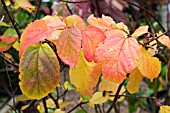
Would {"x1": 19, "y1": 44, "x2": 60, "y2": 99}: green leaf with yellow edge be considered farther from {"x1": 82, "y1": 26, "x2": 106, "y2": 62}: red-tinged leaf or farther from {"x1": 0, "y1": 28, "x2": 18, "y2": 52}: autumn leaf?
{"x1": 0, "y1": 28, "x2": 18, "y2": 52}: autumn leaf

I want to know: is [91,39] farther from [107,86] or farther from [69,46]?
[107,86]

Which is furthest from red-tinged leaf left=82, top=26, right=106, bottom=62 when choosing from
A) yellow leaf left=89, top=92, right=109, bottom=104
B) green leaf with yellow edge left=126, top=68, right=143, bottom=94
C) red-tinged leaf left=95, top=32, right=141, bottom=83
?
yellow leaf left=89, top=92, right=109, bottom=104

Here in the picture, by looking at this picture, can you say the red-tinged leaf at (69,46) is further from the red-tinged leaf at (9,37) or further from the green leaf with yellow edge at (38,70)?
the red-tinged leaf at (9,37)

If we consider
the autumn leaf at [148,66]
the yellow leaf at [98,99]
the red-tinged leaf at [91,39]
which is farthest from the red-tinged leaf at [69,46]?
the yellow leaf at [98,99]

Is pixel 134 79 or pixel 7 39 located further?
pixel 7 39

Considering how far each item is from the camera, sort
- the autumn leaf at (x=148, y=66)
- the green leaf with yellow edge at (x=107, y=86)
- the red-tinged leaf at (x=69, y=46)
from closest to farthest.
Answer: the red-tinged leaf at (x=69, y=46)
the autumn leaf at (x=148, y=66)
the green leaf with yellow edge at (x=107, y=86)

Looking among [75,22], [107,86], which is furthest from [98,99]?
[75,22]

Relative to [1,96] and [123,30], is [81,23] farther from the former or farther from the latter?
[1,96]

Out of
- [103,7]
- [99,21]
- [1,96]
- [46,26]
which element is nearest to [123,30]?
[99,21]
